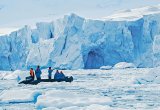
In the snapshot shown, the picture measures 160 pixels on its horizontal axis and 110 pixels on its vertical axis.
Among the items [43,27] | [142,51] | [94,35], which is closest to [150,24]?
[142,51]

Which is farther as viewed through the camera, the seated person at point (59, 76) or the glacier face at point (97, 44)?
the glacier face at point (97, 44)

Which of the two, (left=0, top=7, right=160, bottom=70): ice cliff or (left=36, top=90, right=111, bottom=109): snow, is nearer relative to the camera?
(left=36, top=90, right=111, bottom=109): snow

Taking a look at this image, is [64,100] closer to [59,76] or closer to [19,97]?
[19,97]

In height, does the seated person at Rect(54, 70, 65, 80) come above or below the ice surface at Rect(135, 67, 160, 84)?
above

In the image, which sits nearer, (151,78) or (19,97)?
(19,97)

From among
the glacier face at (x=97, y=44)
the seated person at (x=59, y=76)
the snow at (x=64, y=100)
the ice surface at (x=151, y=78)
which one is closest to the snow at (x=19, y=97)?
the snow at (x=64, y=100)

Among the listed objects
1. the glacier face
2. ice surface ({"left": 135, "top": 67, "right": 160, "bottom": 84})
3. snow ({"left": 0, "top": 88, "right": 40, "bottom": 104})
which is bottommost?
ice surface ({"left": 135, "top": 67, "right": 160, "bottom": 84})

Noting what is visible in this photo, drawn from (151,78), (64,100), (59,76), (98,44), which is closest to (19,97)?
(64,100)

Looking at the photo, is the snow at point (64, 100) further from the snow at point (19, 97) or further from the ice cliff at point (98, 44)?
the ice cliff at point (98, 44)

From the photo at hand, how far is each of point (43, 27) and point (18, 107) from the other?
105ft

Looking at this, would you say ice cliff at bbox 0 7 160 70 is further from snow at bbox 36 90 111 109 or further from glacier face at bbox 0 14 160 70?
snow at bbox 36 90 111 109

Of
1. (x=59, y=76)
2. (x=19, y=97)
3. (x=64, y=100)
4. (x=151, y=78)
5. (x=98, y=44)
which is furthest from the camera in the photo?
(x=98, y=44)

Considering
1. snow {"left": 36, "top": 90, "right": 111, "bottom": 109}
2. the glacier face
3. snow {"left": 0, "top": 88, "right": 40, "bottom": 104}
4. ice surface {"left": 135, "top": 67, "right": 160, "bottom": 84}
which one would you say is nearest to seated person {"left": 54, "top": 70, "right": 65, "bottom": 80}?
ice surface {"left": 135, "top": 67, "right": 160, "bottom": 84}

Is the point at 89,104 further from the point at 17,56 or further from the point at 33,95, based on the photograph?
the point at 17,56
